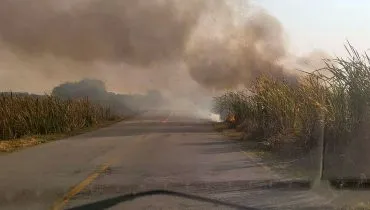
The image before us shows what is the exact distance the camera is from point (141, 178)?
11.6 metres

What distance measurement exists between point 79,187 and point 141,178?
5.02ft

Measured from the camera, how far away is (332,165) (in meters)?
12.6

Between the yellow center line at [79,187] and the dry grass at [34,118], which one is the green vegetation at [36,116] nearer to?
the dry grass at [34,118]

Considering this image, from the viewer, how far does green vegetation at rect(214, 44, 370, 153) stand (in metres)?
13.0

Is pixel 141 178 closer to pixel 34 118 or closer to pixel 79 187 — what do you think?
pixel 79 187

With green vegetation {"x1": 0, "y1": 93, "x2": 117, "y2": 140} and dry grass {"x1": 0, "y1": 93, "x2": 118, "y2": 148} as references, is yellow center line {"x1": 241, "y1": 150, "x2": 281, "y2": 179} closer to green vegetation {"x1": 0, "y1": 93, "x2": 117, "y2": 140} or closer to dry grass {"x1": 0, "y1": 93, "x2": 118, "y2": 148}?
dry grass {"x1": 0, "y1": 93, "x2": 118, "y2": 148}

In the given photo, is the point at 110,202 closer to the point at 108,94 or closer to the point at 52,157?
the point at 52,157

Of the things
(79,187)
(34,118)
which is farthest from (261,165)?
(34,118)

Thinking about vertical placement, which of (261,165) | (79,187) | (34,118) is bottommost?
(79,187)

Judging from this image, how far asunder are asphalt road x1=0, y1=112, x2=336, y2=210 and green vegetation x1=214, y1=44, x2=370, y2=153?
1.69m

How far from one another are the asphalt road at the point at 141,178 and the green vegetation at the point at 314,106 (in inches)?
66.4

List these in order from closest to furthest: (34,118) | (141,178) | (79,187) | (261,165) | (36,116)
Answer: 1. (79,187)
2. (141,178)
3. (261,165)
4. (34,118)
5. (36,116)

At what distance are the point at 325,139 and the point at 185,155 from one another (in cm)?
416

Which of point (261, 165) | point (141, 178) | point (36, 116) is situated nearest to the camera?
point (141, 178)
